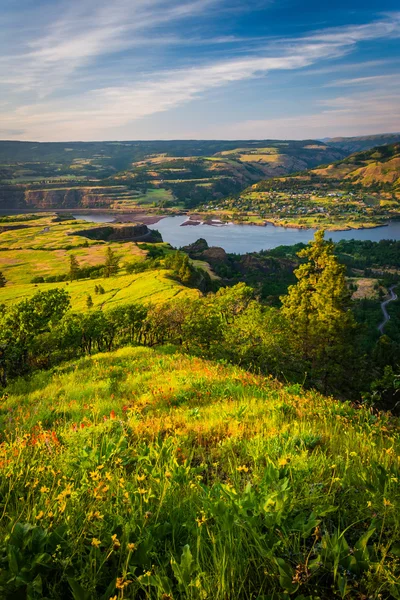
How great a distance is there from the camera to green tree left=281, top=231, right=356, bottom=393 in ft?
108

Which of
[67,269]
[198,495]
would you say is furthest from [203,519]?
[67,269]

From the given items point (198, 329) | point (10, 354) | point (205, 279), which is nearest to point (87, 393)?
point (10, 354)

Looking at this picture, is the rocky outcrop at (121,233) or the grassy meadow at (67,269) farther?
the rocky outcrop at (121,233)

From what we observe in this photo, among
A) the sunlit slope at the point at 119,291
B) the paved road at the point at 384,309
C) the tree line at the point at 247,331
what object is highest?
the tree line at the point at 247,331

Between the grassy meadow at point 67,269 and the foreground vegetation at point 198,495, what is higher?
the foreground vegetation at point 198,495

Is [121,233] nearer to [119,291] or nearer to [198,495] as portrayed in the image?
[119,291]

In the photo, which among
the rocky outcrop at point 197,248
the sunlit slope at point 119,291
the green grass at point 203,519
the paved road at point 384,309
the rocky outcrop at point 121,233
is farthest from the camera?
the rocky outcrop at point 121,233

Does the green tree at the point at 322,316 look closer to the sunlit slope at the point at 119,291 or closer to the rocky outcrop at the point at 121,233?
the sunlit slope at the point at 119,291

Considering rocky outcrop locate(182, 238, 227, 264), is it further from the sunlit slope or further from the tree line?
the tree line

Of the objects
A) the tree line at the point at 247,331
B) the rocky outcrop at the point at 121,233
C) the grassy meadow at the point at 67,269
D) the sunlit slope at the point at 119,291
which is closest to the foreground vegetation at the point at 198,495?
the tree line at the point at 247,331

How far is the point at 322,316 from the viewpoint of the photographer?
3322 centimetres

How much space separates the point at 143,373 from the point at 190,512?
7.92m

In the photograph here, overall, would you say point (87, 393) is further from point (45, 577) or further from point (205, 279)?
point (205, 279)

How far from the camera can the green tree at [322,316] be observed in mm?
32969
